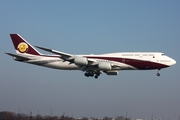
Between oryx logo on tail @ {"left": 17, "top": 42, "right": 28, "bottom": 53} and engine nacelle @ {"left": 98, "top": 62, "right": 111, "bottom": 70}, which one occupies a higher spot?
oryx logo on tail @ {"left": 17, "top": 42, "right": 28, "bottom": 53}

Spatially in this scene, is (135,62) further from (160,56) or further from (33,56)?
(33,56)

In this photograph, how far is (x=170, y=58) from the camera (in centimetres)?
6241

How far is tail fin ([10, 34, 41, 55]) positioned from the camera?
234ft

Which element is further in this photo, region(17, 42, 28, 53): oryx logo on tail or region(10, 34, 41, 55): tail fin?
region(17, 42, 28, 53): oryx logo on tail

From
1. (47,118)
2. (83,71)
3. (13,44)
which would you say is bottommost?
(47,118)

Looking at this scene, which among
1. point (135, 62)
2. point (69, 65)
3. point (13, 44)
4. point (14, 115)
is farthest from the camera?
point (14, 115)

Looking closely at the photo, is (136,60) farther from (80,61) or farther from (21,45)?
(21,45)

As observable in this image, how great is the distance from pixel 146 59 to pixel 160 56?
9.29ft

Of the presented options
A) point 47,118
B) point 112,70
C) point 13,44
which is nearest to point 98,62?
point 112,70

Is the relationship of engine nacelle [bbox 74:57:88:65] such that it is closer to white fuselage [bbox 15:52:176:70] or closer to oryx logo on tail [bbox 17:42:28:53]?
white fuselage [bbox 15:52:176:70]

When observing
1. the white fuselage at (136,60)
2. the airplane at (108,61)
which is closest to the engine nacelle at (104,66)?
the airplane at (108,61)

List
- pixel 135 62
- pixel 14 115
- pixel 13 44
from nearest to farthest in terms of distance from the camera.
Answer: pixel 135 62, pixel 13 44, pixel 14 115

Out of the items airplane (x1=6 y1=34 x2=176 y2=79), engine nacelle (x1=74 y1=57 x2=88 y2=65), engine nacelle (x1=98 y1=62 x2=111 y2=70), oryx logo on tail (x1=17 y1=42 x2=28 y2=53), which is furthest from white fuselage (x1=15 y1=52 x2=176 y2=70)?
oryx logo on tail (x1=17 y1=42 x2=28 y2=53)

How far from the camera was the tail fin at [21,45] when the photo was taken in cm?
7121
